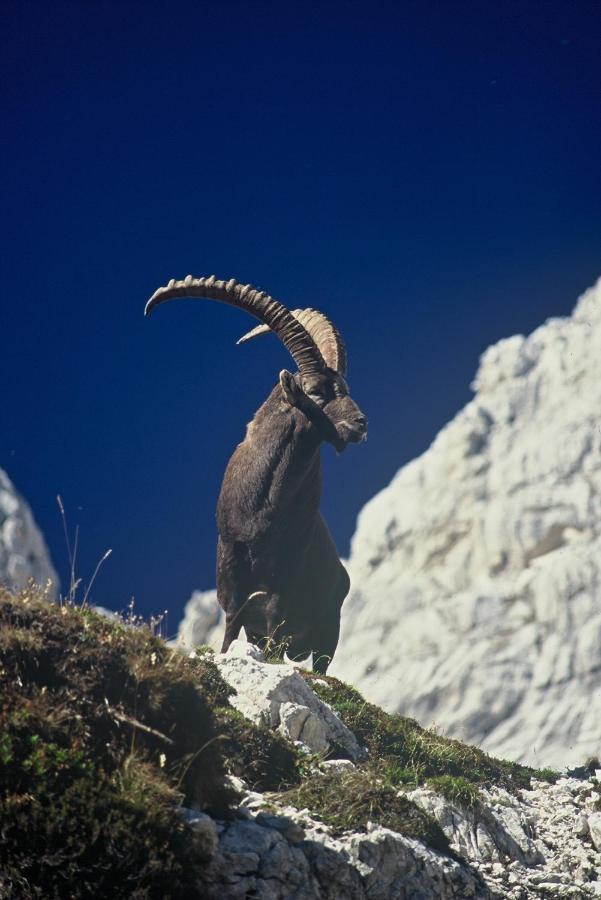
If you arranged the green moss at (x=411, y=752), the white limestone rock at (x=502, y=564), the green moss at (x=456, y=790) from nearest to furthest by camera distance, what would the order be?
the green moss at (x=456, y=790) < the green moss at (x=411, y=752) < the white limestone rock at (x=502, y=564)

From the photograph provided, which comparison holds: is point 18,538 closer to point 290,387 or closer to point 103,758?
point 290,387

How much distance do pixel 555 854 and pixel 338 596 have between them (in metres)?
→ 6.14

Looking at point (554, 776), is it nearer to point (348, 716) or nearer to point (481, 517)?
point (348, 716)

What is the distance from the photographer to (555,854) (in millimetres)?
12297

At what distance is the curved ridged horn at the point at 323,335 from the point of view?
1664cm

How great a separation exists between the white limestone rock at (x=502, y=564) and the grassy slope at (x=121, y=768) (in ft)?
278

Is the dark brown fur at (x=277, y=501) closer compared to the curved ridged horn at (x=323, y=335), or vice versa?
the dark brown fur at (x=277, y=501)

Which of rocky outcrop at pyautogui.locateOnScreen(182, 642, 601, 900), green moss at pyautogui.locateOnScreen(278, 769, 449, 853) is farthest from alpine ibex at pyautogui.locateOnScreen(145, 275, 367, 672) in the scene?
green moss at pyautogui.locateOnScreen(278, 769, 449, 853)

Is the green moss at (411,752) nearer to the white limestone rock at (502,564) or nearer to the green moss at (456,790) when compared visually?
the green moss at (456,790)

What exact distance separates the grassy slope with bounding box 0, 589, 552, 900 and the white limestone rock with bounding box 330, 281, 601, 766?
8459 cm

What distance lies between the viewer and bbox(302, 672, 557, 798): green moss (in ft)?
42.1

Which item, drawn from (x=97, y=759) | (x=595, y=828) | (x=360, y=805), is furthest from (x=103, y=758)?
(x=595, y=828)

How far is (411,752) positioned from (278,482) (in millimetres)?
4375

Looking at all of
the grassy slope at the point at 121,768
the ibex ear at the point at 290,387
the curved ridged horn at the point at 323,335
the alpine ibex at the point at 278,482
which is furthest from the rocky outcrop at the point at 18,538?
the grassy slope at the point at 121,768
